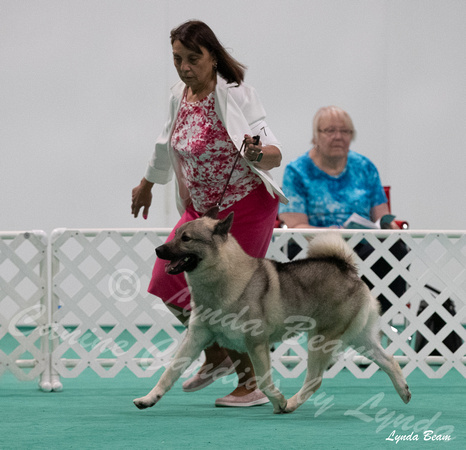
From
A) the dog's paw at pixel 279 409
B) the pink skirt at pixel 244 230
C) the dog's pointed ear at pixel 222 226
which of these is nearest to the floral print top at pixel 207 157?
the pink skirt at pixel 244 230

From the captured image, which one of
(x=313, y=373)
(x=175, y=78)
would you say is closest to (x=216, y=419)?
(x=313, y=373)

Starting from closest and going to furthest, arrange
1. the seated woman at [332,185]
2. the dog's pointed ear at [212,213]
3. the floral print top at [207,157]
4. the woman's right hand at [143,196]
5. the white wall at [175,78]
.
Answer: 1. the dog's pointed ear at [212,213]
2. the floral print top at [207,157]
3. the woman's right hand at [143,196]
4. the seated woman at [332,185]
5. the white wall at [175,78]

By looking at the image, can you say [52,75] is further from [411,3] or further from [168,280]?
[168,280]

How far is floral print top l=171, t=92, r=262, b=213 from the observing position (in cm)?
243

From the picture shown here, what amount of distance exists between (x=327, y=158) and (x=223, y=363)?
59.0 inches

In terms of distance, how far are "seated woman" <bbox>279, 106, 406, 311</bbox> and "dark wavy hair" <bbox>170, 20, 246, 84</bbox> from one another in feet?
4.51

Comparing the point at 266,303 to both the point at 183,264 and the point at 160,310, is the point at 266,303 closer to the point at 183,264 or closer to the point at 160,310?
the point at 183,264

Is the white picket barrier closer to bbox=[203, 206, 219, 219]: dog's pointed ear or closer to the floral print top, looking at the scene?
the floral print top

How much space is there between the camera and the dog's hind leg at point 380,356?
8.29ft

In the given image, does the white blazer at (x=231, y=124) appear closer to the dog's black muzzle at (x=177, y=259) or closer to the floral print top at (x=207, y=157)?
the floral print top at (x=207, y=157)

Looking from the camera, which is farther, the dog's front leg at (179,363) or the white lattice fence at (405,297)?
the white lattice fence at (405,297)

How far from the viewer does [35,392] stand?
10.1 feet

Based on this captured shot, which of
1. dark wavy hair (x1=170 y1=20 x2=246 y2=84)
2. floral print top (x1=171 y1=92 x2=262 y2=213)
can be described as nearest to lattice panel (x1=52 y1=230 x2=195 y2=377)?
floral print top (x1=171 y1=92 x2=262 y2=213)

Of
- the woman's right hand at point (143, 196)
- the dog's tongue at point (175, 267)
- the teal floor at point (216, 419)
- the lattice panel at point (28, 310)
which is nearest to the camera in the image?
the teal floor at point (216, 419)
